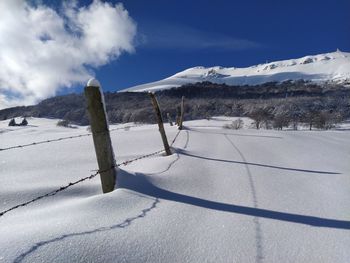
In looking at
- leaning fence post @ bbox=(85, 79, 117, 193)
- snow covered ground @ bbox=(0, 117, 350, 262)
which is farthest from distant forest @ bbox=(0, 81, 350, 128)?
leaning fence post @ bbox=(85, 79, 117, 193)

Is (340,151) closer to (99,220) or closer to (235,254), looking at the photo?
(235,254)

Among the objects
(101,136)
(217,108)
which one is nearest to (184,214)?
(101,136)

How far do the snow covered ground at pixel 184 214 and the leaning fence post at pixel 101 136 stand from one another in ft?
0.54

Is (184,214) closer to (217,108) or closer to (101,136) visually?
(101,136)

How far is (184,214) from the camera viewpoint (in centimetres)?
279

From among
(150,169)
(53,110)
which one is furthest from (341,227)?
(53,110)

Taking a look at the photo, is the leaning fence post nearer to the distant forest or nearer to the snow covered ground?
the snow covered ground

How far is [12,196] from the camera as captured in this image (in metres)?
3.53

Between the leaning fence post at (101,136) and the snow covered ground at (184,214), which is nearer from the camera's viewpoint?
the snow covered ground at (184,214)

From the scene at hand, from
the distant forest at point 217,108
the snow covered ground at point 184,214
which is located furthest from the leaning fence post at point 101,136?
the distant forest at point 217,108

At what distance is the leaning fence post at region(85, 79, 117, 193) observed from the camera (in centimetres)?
339

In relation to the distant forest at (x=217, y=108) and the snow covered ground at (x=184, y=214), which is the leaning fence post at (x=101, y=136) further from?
the distant forest at (x=217, y=108)

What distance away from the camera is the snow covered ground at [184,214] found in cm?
214

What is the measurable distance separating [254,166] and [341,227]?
7.26 ft
